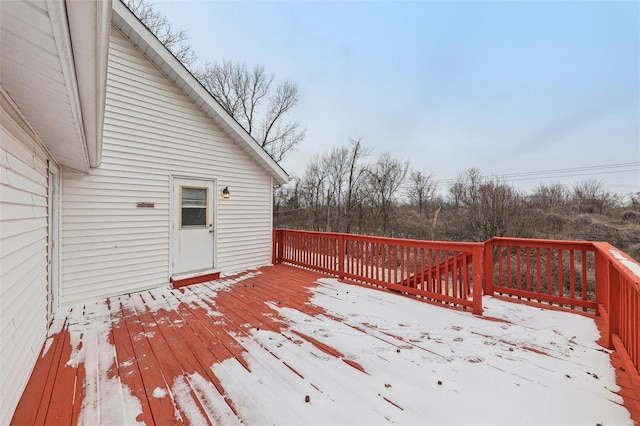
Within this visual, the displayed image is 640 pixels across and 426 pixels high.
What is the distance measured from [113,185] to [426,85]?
13113 mm

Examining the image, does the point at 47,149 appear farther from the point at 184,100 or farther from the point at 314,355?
the point at 314,355

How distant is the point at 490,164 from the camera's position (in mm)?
14117

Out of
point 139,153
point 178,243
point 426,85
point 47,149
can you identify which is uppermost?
point 426,85

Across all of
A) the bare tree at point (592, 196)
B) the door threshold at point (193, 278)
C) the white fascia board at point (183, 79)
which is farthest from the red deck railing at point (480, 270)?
the bare tree at point (592, 196)

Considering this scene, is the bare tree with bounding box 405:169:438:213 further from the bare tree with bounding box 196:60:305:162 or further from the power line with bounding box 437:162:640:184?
the bare tree with bounding box 196:60:305:162

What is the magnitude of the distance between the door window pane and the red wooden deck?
1.66m

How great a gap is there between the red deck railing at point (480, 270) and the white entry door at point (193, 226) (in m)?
1.77

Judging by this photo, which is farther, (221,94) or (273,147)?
(273,147)

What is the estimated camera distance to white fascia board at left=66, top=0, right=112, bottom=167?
95 cm

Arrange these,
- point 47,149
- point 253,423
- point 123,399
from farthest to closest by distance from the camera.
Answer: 1. point 47,149
2. point 123,399
3. point 253,423

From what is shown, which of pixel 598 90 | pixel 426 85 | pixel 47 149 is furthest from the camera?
pixel 426 85

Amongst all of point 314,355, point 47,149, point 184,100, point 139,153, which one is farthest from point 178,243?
point 314,355

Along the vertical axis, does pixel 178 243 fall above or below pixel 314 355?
above

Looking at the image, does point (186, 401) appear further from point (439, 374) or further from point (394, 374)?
point (439, 374)
